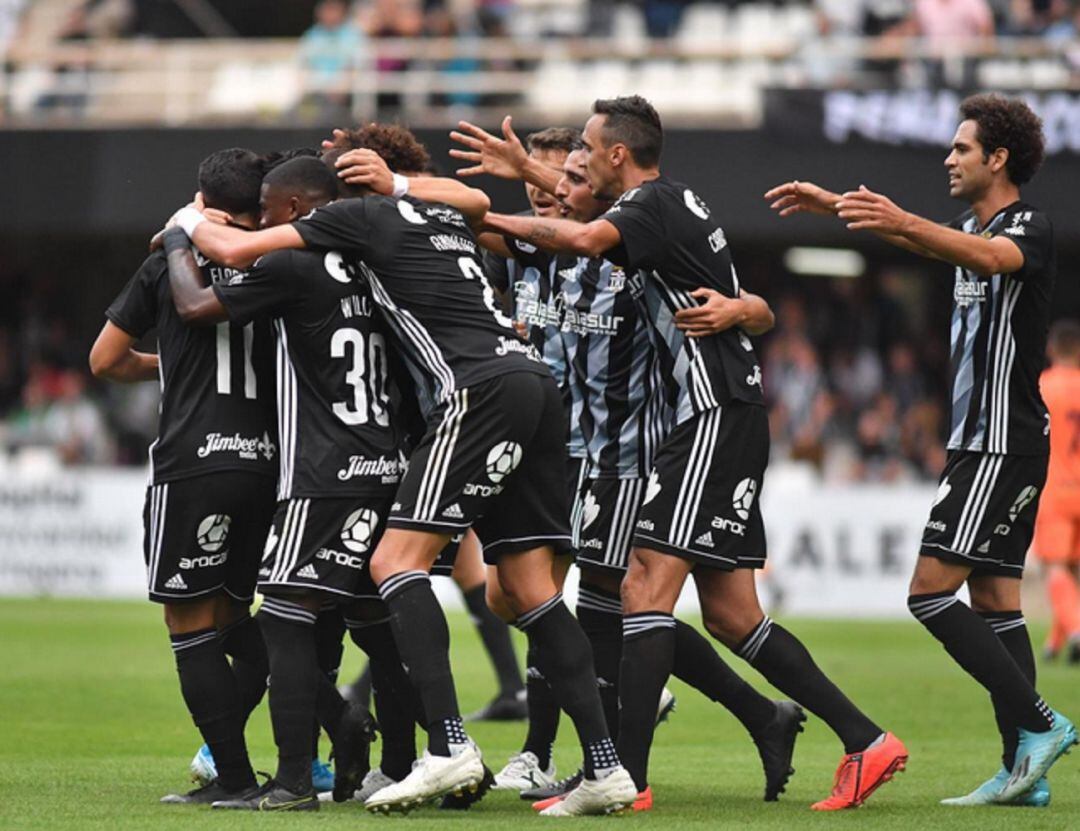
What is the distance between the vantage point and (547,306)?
8047mm

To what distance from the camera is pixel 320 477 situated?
6.73 metres

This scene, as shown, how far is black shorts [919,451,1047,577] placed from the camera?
729 cm

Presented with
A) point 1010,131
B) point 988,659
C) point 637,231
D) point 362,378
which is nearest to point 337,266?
point 362,378

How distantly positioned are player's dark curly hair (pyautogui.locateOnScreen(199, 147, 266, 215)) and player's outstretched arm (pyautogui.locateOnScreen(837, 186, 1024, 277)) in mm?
2169

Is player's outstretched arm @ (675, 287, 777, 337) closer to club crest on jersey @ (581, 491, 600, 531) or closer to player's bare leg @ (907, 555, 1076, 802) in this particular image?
club crest on jersey @ (581, 491, 600, 531)

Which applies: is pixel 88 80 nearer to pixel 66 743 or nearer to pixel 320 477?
pixel 66 743

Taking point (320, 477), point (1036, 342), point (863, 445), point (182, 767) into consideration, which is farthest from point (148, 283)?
point (863, 445)

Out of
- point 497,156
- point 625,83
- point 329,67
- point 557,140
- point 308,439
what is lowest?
point 308,439

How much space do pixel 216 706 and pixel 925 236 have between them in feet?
10.0

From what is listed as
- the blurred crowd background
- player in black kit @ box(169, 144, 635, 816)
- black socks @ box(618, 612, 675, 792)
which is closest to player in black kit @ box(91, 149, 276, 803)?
player in black kit @ box(169, 144, 635, 816)

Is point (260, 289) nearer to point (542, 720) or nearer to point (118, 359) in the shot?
point (118, 359)

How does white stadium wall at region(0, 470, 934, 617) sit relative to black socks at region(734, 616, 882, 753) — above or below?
below

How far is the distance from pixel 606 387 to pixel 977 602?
5.54ft

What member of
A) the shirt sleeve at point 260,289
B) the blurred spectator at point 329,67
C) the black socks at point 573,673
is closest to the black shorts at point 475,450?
the black socks at point 573,673
